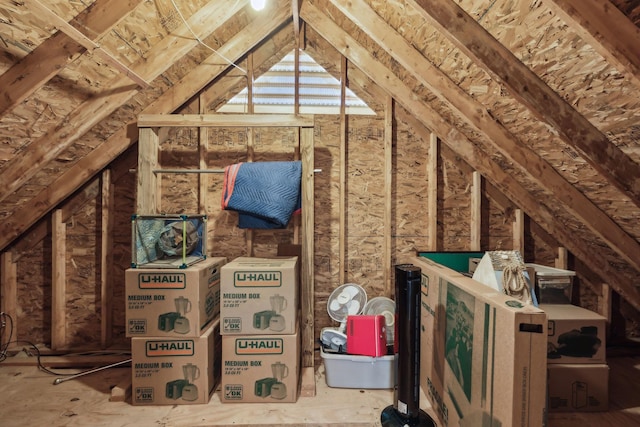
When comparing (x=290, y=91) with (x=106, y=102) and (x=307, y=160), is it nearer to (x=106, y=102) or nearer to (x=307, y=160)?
(x=307, y=160)

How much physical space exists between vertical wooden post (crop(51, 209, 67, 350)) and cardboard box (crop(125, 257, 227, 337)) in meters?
1.14

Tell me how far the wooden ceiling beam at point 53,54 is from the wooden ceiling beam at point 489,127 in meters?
1.18

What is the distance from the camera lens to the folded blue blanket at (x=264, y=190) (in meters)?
2.17

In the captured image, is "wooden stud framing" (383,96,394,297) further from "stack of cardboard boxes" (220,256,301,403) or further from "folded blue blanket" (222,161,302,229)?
"stack of cardboard boxes" (220,256,301,403)

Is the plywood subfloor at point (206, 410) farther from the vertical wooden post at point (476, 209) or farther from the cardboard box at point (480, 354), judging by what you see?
the vertical wooden post at point (476, 209)

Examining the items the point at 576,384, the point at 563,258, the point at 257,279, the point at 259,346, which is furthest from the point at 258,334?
the point at 563,258

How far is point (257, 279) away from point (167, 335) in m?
0.64

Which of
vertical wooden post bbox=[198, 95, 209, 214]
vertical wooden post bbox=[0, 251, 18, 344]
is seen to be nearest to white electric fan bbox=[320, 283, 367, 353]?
vertical wooden post bbox=[198, 95, 209, 214]

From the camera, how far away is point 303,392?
203 centimetres

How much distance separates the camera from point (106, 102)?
1.96m

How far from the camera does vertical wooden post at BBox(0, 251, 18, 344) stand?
99.0 inches

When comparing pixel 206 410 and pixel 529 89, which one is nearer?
pixel 529 89

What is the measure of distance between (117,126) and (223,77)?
0.91 m

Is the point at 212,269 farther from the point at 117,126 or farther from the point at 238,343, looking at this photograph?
the point at 117,126
